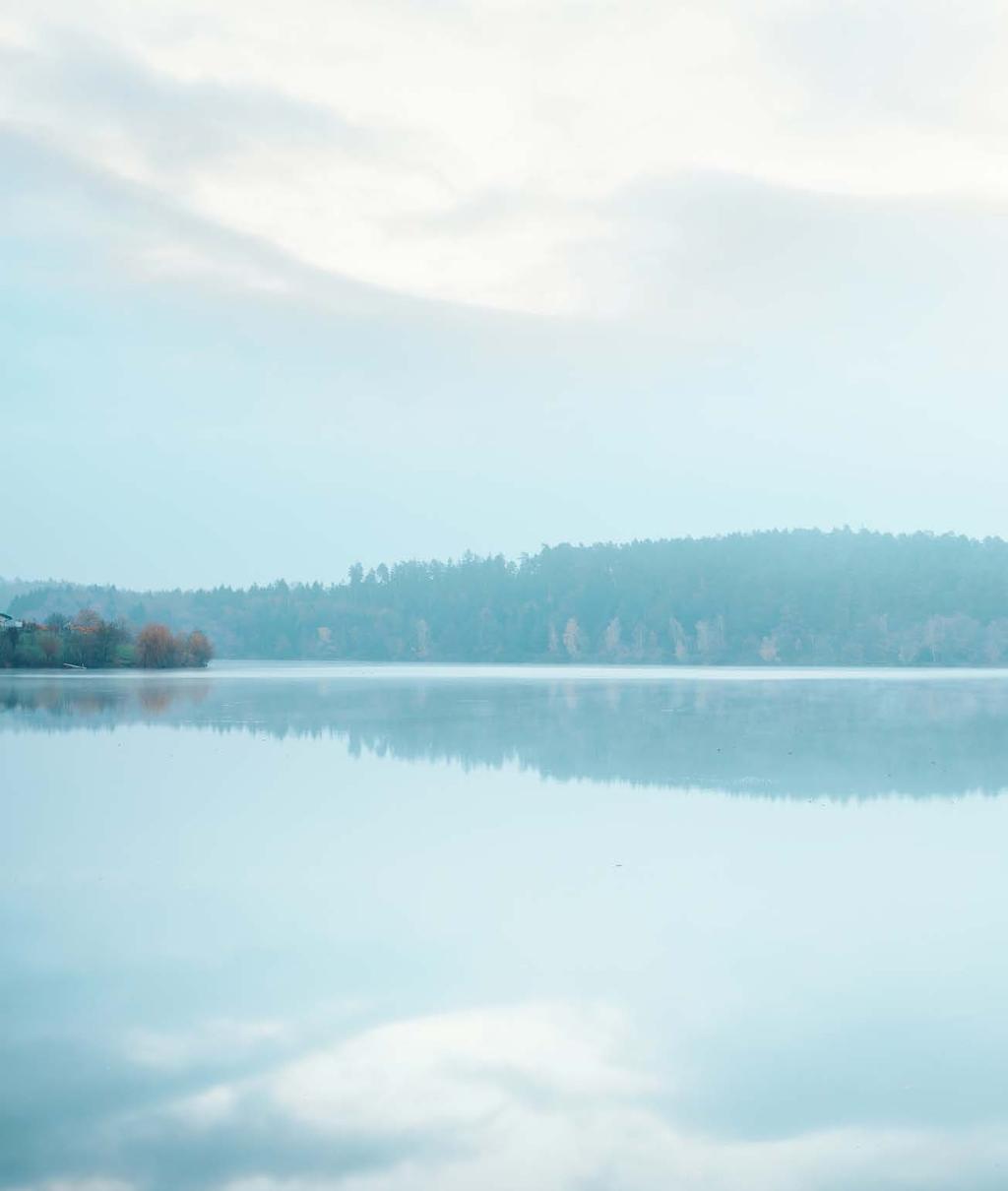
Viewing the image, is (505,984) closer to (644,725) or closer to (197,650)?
(644,725)

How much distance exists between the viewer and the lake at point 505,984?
12.4 feet

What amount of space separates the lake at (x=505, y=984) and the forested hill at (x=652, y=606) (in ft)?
233

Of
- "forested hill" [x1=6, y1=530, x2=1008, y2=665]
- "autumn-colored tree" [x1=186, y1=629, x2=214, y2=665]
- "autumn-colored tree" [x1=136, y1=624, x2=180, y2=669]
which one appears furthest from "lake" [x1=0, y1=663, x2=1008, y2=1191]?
"forested hill" [x1=6, y1=530, x2=1008, y2=665]

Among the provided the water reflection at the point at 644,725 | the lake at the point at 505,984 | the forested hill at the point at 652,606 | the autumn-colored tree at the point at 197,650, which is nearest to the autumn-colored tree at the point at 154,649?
the autumn-colored tree at the point at 197,650

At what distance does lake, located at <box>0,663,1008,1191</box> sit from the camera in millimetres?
3791

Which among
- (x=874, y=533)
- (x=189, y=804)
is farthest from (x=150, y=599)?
(x=189, y=804)

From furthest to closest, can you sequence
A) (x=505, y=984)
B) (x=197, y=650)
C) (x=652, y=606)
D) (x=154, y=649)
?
1. (x=652, y=606)
2. (x=197, y=650)
3. (x=154, y=649)
4. (x=505, y=984)

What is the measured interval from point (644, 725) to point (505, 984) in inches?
545

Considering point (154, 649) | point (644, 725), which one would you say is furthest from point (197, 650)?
point (644, 725)

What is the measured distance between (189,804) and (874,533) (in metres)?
91.5

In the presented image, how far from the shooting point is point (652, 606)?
300ft

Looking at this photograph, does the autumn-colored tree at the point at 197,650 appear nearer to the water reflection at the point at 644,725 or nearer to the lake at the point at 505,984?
the water reflection at the point at 644,725

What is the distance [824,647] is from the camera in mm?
81375

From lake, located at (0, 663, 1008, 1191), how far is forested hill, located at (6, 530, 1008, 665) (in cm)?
7097
